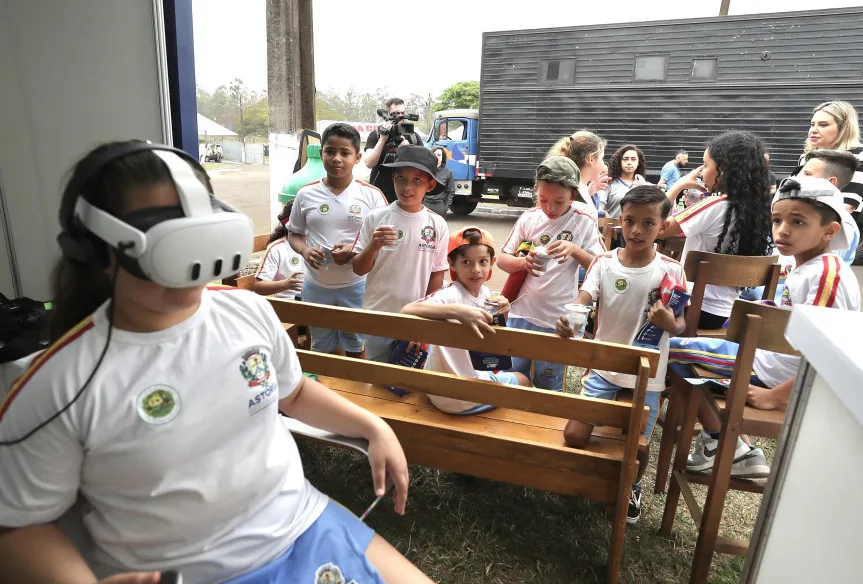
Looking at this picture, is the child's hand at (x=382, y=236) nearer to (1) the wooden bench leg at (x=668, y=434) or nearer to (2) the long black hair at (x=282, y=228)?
(2) the long black hair at (x=282, y=228)

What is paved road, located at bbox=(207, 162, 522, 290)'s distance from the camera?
35.9 feet

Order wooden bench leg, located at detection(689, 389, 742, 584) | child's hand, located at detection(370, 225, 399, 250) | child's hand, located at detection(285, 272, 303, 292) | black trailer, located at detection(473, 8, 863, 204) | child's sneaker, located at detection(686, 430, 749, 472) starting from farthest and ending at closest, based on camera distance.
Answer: black trailer, located at detection(473, 8, 863, 204) → child's hand, located at detection(285, 272, 303, 292) → child's hand, located at detection(370, 225, 399, 250) → child's sneaker, located at detection(686, 430, 749, 472) → wooden bench leg, located at detection(689, 389, 742, 584)

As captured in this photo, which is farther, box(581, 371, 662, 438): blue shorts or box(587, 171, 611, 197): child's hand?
box(587, 171, 611, 197): child's hand

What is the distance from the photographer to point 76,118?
2.92 metres

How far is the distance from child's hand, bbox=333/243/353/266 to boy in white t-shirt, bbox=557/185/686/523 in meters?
1.40

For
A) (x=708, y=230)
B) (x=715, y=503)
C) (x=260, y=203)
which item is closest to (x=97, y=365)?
(x=715, y=503)

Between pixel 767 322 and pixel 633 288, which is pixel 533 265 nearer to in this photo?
pixel 633 288

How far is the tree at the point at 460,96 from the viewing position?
40.2 m

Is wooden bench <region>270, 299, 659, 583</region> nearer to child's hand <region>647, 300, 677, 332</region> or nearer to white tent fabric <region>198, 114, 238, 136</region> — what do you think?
child's hand <region>647, 300, 677, 332</region>

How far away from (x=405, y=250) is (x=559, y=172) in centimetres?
101

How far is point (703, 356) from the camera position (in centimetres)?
252

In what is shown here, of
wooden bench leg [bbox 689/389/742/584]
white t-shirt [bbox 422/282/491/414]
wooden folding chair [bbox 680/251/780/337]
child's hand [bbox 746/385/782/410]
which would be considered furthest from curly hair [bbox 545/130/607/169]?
wooden bench leg [bbox 689/389/742/584]

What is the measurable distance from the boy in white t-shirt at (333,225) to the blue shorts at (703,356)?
1.91 metres

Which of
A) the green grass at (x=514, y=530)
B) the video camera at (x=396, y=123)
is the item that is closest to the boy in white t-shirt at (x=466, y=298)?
the green grass at (x=514, y=530)
